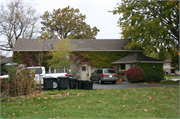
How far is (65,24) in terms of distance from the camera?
126 ft

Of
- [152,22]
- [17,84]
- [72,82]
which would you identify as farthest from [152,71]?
[17,84]

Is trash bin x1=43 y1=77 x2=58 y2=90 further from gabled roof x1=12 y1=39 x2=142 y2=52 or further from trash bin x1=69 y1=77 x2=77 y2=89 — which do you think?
gabled roof x1=12 y1=39 x2=142 y2=52

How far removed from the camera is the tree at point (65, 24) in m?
38.8

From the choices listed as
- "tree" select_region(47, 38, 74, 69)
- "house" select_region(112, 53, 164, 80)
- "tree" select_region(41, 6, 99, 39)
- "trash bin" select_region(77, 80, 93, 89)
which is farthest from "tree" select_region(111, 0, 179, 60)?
"tree" select_region(41, 6, 99, 39)

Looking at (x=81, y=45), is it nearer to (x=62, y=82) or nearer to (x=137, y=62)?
(x=137, y=62)

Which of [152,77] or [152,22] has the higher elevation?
[152,22]

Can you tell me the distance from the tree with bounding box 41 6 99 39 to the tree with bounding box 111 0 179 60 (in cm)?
1892

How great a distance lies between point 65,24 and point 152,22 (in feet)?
82.0

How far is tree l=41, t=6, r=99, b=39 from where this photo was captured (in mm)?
38750

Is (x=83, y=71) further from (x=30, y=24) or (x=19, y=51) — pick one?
(x=30, y=24)

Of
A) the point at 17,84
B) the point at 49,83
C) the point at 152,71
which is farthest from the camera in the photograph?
the point at 152,71

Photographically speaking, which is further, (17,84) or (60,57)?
(60,57)

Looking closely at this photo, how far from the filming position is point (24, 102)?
7641 mm

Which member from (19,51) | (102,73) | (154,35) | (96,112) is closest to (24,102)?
(96,112)
